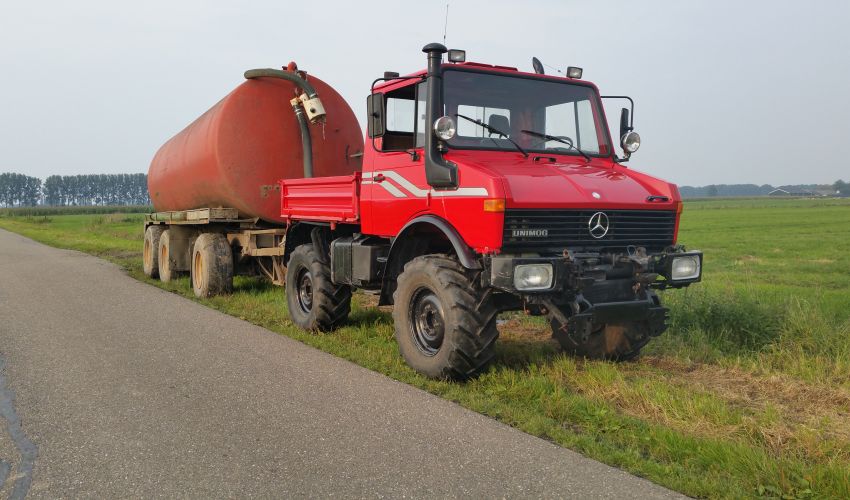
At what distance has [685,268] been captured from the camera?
603 centimetres

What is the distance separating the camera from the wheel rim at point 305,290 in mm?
8359

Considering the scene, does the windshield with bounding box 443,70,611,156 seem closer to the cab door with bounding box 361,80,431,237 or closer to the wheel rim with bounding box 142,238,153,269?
the cab door with bounding box 361,80,431,237

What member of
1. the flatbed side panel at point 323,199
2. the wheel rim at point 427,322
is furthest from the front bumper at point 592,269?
the flatbed side panel at point 323,199

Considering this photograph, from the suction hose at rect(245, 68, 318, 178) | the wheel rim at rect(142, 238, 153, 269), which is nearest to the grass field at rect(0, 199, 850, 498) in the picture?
the suction hose at rect(245, 68, 318, 178)

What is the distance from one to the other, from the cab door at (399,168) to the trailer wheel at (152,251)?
8.57 meters

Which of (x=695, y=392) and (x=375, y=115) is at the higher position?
(x=375, y=115)

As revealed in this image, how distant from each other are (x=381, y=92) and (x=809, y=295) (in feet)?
26.7

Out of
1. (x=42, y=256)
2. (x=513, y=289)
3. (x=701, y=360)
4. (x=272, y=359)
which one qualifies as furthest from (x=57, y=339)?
(x=42, y=256)

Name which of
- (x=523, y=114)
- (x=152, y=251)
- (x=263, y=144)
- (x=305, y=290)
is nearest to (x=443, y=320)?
(x=523, y=114)

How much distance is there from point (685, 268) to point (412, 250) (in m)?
2.52

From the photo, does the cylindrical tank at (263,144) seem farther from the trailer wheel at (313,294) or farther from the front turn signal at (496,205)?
the front turn signal at (496,205)

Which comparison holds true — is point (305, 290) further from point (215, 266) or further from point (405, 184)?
point (215, 266)

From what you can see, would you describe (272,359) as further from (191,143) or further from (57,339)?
(191,143)

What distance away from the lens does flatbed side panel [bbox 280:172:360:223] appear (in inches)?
286
